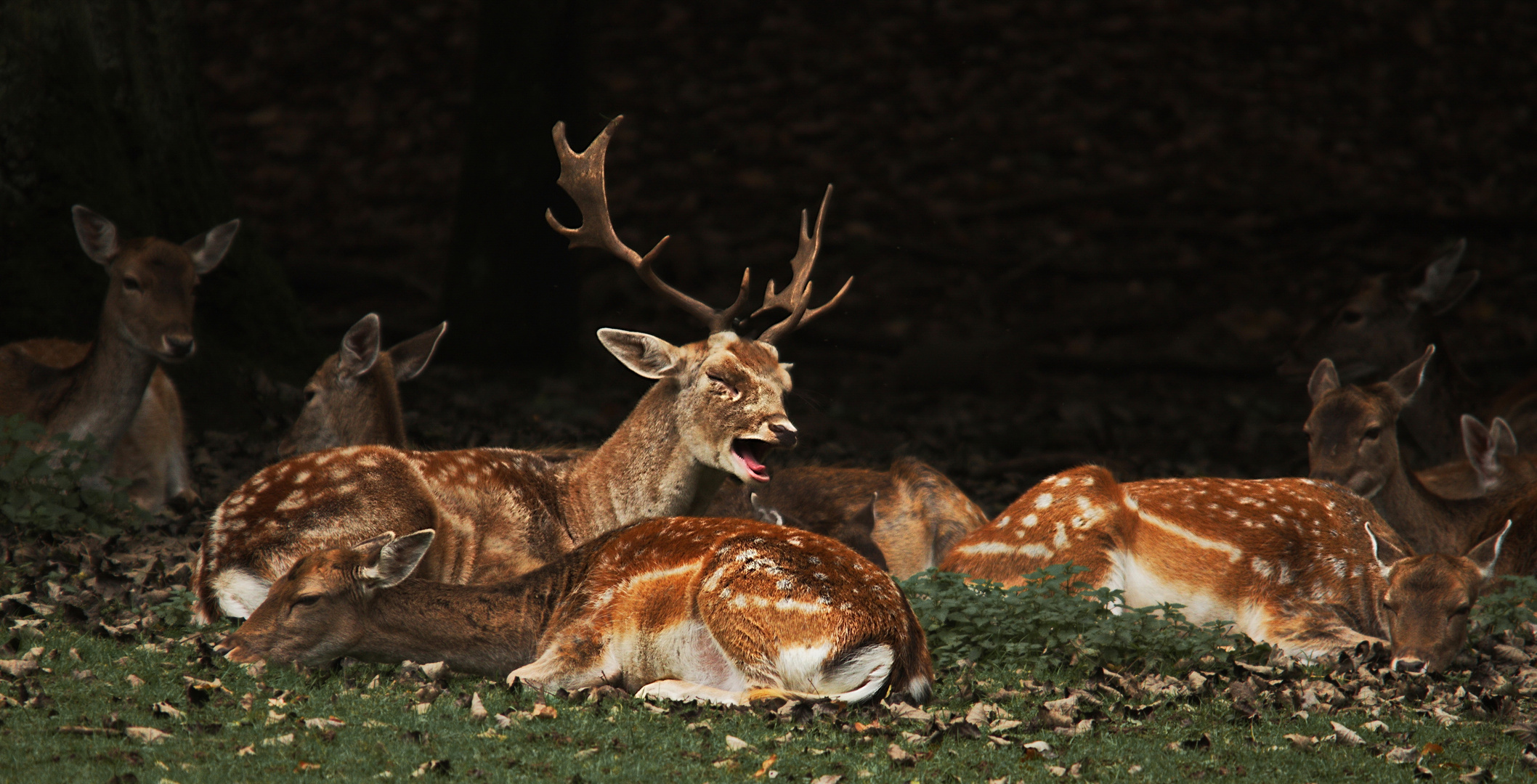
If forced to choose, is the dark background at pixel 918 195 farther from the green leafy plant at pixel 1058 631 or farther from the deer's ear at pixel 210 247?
the green leafy plant at pixel 1058 631

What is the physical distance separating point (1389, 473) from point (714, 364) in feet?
10.9

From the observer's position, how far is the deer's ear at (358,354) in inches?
289

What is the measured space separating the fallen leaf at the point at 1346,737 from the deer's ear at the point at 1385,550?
141 centimetres

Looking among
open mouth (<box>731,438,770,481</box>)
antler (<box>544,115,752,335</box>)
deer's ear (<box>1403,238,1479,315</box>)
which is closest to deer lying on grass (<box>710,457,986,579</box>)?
open mouth (<box>731,438,770,481</box>)

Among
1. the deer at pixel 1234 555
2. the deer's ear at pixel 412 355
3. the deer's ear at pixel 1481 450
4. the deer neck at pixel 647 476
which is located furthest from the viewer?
the deer's ear at pixel 412 355

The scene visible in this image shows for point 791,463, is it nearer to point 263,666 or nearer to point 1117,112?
point 263,666

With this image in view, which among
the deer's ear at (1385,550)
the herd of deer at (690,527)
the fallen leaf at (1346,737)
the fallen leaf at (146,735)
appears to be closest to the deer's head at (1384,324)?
the herd of deer at (690,527)

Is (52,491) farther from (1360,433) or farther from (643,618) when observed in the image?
(1360,433)

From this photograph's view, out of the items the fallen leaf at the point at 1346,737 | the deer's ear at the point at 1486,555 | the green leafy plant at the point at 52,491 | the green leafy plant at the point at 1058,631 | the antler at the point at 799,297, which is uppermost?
the antler at the point at 799,297

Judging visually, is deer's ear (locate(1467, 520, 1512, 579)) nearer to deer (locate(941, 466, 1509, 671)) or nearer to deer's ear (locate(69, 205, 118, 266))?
deer (locate(941, 466, 1509, 671))

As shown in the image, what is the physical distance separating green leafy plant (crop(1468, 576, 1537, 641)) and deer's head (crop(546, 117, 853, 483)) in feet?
8.46

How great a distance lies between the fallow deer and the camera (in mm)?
9219

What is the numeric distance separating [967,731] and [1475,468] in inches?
179

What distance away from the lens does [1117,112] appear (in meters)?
14.8
